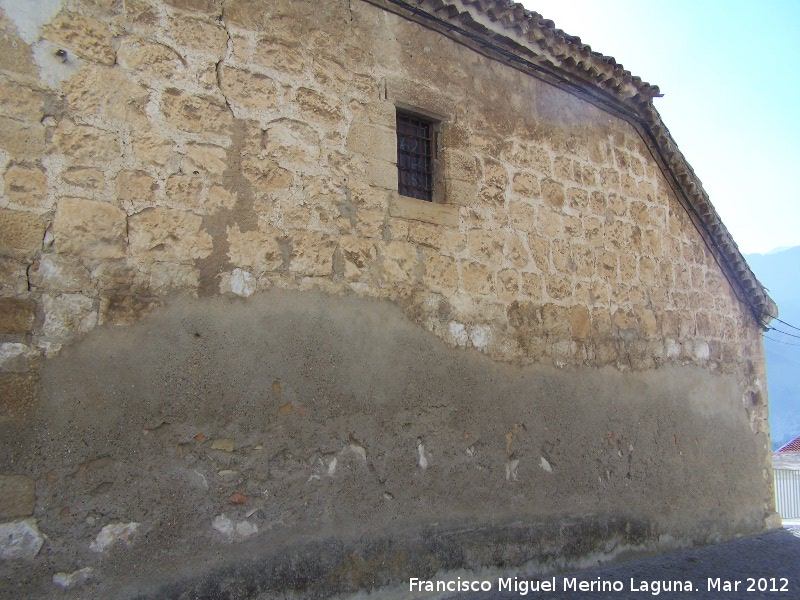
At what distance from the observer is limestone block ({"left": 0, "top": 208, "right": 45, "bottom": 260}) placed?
121 inches

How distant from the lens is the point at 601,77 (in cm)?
598

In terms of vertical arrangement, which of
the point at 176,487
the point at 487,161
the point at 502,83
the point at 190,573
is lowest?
the point at 190,573

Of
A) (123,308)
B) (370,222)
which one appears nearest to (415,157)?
(370,222)

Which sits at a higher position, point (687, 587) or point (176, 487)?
point (176, 487)

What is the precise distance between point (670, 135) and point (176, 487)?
585 cm

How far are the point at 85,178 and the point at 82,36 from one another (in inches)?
28.9

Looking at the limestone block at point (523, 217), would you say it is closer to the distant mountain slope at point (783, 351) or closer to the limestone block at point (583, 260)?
the limestone block at point (583, 260)

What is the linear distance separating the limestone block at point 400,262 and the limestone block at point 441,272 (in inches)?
4.5

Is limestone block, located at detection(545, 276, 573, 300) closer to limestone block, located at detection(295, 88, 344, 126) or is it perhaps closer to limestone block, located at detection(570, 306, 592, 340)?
limestone block, located at detection(570, 306, 592, 340)

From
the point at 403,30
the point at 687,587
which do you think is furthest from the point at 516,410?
the point at 403,30

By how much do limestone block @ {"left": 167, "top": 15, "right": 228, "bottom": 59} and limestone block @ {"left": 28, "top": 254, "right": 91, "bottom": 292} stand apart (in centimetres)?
136

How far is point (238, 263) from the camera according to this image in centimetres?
371

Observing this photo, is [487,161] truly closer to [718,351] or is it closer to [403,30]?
[403,30]

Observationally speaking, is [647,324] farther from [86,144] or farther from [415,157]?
[86,144]
